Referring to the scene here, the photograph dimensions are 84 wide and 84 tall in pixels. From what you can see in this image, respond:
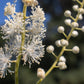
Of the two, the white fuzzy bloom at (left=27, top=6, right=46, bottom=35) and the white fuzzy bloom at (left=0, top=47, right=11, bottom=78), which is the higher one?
the white fuzzy bloom at (left=27, top=6, right=46, bottom=35)

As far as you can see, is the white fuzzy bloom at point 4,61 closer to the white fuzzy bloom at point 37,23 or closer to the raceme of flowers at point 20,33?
the raceme of flowers at point 20,33

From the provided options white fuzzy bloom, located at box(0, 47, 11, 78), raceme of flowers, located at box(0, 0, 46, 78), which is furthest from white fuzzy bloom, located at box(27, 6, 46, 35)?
white fuzzy bloom, located at box(0, 47, 11, 78)

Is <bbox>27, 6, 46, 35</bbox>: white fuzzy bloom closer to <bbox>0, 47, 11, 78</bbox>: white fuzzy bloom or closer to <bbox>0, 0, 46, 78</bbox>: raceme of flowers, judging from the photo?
<bbox>0, 0, 46, 78</bbox>: raceme of flowers

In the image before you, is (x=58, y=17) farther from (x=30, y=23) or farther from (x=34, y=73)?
(x=30, y=23)

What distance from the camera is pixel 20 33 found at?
93cm

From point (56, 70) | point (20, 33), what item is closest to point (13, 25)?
point (20, 33)

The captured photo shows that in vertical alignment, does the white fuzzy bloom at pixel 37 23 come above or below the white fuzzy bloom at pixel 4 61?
above

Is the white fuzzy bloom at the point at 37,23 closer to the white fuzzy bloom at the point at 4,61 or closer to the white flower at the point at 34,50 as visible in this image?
the white flower at the point at 34,50

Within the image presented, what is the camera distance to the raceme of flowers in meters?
0.93

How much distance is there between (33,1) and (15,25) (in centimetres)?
12

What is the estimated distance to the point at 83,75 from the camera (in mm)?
1832

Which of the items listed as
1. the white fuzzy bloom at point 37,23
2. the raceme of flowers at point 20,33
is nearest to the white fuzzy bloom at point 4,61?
the raceme of flowers at point 20,33

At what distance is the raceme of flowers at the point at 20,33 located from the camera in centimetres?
93

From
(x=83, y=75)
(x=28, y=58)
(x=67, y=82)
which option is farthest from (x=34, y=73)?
(x=28, y=58)
